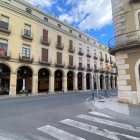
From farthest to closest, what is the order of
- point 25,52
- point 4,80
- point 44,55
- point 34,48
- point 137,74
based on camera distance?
point 44,55 < point 4,80 < point 34,48 < point 25,52 < point 137,74

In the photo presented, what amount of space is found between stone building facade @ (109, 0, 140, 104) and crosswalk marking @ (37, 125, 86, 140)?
718 centimetres

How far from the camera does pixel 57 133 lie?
11.9ft

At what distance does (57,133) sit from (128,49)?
8.46 m

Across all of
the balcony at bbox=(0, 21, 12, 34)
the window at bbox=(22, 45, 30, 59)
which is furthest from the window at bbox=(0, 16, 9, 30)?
the window at bbox=(22, 45, 30, 59)

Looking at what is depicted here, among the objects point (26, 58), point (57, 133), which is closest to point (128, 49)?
point (57, 133)

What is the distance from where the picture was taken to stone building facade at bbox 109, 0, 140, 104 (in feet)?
28.1

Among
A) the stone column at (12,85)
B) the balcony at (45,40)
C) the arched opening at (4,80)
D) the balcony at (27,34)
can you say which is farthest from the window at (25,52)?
the arched opening at (4,80)

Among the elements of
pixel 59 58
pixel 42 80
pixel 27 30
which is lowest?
pixel 42 80

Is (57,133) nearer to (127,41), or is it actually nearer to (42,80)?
(127,41)

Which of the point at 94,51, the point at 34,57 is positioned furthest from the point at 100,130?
the point at 94,51

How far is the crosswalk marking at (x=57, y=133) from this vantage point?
336 centimetres

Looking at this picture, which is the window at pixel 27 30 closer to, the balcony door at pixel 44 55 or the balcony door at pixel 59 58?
the balcony door at pixel 44 55

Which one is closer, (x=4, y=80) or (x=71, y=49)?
(x=4, y=80)

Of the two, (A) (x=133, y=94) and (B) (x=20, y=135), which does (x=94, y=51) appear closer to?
(A) (x=133, y=94)
